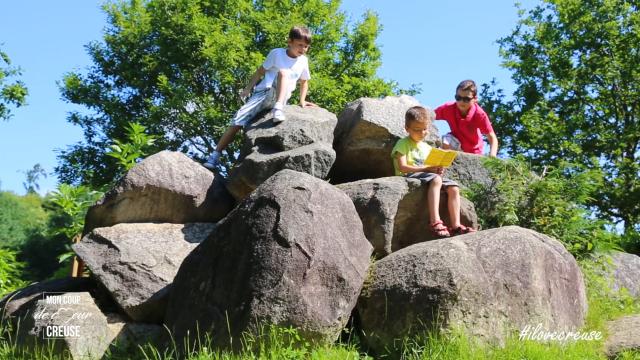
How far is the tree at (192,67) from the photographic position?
19.0m

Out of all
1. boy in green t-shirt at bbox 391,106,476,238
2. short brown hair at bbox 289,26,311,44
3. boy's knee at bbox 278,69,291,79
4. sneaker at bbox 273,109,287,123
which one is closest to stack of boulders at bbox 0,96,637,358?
sneaker at bbox 273,109,287,123

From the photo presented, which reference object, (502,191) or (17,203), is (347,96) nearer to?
(502,191)

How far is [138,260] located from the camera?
7422 millimetres

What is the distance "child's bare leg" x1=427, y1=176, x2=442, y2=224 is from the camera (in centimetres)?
742

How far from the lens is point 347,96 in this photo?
20297 mm

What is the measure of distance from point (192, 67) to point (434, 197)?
13758mm

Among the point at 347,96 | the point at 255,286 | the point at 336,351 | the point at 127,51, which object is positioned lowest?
the point at 336,351

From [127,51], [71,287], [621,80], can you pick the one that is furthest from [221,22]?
[71,287]

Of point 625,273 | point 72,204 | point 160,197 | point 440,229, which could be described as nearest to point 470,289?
point 440,229

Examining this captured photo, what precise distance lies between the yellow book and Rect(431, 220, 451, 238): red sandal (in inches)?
25.3


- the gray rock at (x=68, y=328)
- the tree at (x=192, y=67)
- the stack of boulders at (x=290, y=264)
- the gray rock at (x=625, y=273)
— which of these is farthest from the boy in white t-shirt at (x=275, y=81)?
the tree at (x=192, y=67)

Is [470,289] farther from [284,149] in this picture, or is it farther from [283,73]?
[283,73]

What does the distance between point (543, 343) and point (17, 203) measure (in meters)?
28.0

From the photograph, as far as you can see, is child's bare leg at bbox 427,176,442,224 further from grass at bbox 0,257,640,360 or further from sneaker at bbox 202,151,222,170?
sneaker at bbox 202,151,222,170
